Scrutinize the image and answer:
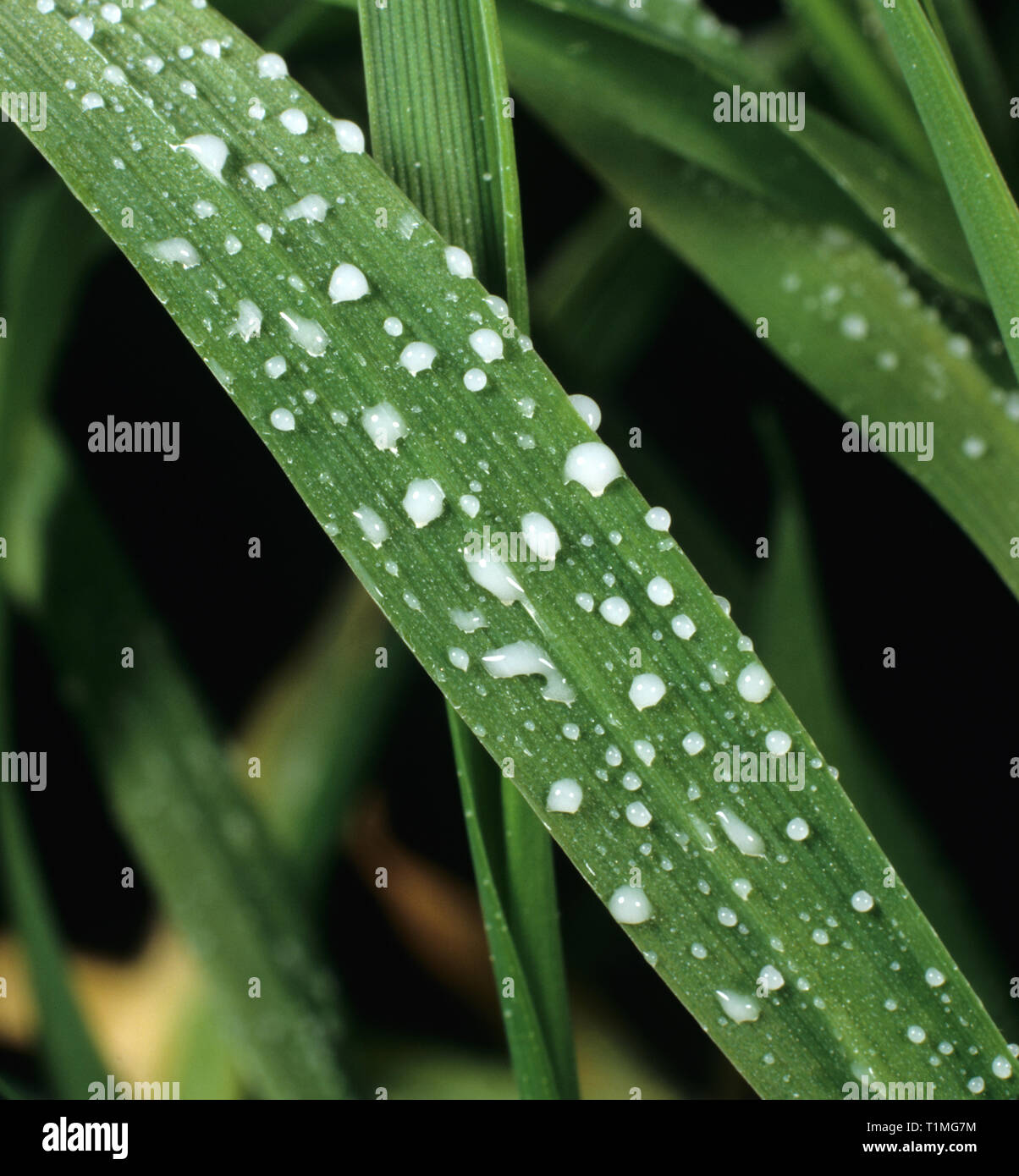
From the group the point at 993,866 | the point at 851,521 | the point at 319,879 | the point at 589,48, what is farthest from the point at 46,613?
the point at 993,866

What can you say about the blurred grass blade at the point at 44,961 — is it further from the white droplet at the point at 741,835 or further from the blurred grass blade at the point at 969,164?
the blurred grass blade at the point at 969,164

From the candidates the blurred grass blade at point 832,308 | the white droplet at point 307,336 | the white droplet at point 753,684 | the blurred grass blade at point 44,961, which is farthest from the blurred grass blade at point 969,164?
the blurred grass blade at point 44,961

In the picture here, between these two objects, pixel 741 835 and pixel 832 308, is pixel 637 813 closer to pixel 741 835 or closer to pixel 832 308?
pixel 741 835

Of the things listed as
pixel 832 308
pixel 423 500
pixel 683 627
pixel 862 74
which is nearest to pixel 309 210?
pixel 423 500

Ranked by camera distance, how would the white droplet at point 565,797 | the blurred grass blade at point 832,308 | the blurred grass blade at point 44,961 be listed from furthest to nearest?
the blurred grass blade at point 44,961 → the blurred grass blade at point 832,308 → the white droplet at point 565,797

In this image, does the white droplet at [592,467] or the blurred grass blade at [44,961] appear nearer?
the white droplet at [592,467]

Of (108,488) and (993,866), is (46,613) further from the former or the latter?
(993,866)
